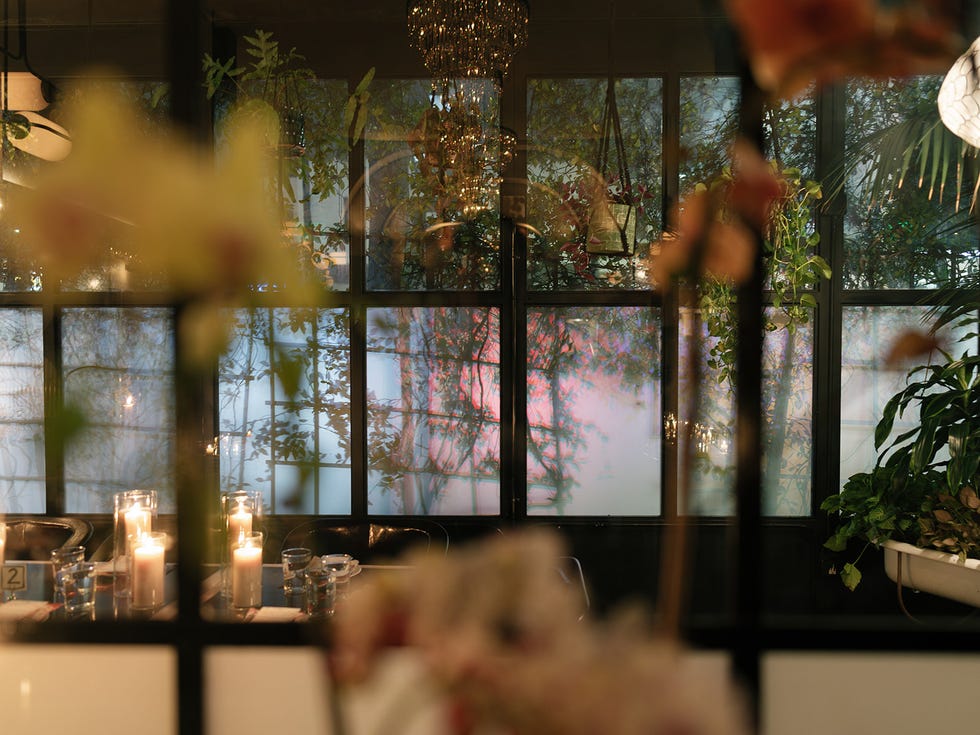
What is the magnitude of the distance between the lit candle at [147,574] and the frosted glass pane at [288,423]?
1993 millimetres

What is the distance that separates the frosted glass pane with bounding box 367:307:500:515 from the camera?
13.4 feet

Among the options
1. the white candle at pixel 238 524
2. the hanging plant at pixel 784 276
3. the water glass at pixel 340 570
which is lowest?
the water glass at pixel 340 570

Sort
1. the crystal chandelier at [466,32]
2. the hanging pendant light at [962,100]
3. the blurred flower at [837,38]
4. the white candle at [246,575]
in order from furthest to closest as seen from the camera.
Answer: the crystal chandelier at [466,32] < the white candle at [246,575] < the hanging pendant light at [962,100] < the blurred flower at [837,38]

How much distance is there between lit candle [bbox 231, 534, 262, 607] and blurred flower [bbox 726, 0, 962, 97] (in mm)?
2121

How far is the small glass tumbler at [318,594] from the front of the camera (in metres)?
2.05

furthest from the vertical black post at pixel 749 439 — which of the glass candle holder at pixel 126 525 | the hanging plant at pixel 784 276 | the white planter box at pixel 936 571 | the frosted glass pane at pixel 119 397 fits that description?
the frosted glass pane at pixel 119 397

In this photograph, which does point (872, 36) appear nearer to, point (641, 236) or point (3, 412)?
point (641, 236)

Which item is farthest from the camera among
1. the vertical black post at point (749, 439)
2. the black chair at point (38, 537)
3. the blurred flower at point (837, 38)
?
the black chair at point (38, 537)

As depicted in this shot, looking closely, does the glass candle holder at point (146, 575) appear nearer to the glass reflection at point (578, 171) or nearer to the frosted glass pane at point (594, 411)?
the frosted glass pane at point (594, 411)

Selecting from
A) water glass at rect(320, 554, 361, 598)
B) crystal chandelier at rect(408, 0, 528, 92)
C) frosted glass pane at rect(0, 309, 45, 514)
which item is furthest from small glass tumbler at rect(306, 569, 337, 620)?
frosted glass pane at rect(0, 309, 45, 514)

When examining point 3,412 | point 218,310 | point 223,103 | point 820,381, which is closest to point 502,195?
point 223,103

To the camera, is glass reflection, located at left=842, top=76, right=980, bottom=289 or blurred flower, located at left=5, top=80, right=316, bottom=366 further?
glass reflection, located at left=842, top=76, right=980, bottom=289

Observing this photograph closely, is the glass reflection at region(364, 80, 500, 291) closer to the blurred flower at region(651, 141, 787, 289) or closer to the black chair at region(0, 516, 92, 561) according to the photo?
the black chair at region(0, 516, 92, 561)

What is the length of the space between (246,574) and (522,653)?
82.0 inches
